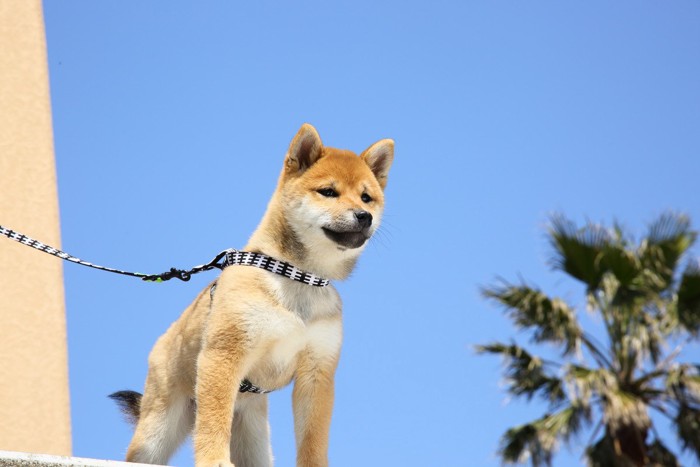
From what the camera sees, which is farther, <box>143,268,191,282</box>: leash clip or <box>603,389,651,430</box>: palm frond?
<box>603,389,651,430</box>: palm frond

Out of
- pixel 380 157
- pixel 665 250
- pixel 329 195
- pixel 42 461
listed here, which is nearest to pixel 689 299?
pixel 665 250

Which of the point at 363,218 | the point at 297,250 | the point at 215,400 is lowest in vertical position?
the point at 215,400

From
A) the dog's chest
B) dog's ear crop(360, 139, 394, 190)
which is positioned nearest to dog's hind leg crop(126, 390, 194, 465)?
the dog's chest

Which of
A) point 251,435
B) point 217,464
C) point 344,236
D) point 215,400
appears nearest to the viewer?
point 217,464

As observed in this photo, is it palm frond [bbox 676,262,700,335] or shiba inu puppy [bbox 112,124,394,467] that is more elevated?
shiba inu puppy [bbox 112,124,394,467]

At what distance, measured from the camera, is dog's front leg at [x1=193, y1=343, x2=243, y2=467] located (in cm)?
411

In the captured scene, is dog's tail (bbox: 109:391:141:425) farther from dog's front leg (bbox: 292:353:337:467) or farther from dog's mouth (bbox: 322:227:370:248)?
dog's mouth (bbox: 322:227:370:248)

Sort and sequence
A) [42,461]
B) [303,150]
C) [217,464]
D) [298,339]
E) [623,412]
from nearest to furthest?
[42,461] → [217,464] → [298,339] → [303,150] → [623,412]

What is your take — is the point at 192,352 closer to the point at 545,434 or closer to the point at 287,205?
the point at 287,205

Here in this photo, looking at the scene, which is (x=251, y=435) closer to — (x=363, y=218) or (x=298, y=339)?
(x=298, y=339)

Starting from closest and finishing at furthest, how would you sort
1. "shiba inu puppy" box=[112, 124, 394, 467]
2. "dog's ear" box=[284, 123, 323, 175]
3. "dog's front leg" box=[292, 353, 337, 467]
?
"shiba inu puppy" box=[112, 124, 394, 467] < "dog's front leg" box=[292, 353, 337, 467] < "dog's ear" box=[284, 123, 323, 175]

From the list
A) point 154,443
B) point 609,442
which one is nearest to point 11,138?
point 154,443

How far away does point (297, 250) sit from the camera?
4.50m

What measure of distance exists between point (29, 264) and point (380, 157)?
241 inches
